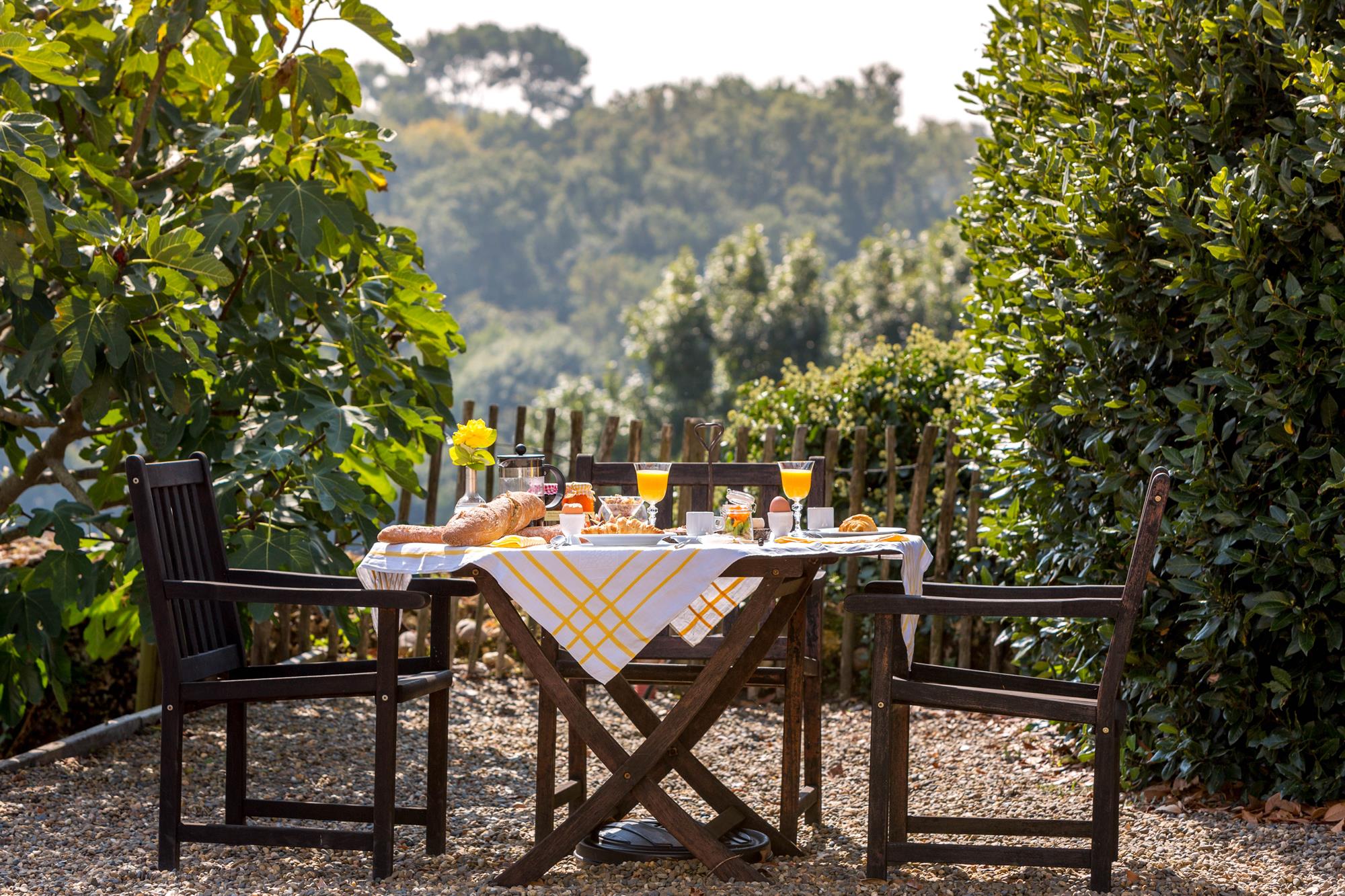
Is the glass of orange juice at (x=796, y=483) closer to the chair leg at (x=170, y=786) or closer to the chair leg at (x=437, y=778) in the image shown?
the chair leg at (x=437, y=778)

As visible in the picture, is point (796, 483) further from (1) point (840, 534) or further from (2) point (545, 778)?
(2) point (545, 778)

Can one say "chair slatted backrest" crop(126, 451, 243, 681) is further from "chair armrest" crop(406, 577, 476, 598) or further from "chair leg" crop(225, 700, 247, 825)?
"chair armrest" crop(406, 577, 476, 598)

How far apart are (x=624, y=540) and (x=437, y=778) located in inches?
34.0

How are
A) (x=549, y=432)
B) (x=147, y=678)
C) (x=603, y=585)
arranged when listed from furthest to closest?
(x=549, y=432) → (x=147, y=678) → (x=603, y=585)

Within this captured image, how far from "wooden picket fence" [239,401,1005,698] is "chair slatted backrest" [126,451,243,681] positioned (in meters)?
1.67

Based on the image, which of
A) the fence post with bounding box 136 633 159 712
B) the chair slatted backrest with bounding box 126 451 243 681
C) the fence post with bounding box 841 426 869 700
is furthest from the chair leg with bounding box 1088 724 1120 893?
the fence post with bounding box 136 633 159 712

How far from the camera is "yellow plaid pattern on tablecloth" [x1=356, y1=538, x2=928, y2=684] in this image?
2.94 meters

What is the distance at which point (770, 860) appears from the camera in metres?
3.37

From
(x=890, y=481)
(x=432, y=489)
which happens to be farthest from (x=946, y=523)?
(x=432, y=489)

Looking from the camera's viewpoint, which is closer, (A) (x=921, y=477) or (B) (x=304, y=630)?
(A) (x=921, y=477)

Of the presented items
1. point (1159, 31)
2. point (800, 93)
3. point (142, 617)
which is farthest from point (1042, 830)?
point (800, 93)

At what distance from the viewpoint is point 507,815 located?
4.02 m

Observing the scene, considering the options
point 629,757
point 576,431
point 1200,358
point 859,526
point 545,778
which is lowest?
point 545,778

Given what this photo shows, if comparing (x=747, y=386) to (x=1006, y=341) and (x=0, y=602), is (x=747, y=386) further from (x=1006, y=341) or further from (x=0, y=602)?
(x=0, y=602)
